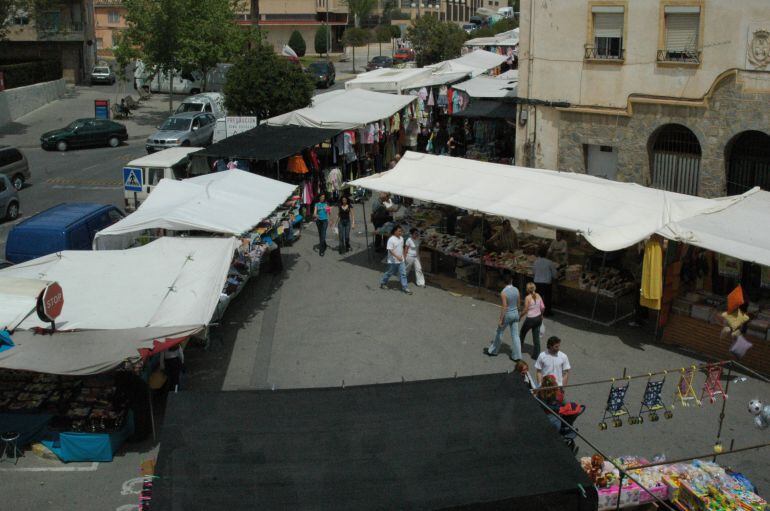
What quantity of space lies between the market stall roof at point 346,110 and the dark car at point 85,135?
12731 mm

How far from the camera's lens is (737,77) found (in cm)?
1992

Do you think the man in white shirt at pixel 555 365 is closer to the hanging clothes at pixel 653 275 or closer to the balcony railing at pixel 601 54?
the hanging clothes at pixel 653 275

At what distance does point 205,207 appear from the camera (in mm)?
16469

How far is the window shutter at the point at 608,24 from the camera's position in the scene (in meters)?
21.9

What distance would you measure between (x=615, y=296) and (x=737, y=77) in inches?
292

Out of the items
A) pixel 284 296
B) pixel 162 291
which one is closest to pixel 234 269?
pixel 284 296

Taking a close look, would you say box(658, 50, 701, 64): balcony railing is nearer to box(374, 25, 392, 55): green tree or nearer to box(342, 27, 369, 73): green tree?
box(342, 27, 369, 73): green tree

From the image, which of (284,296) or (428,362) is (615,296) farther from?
(284,296)

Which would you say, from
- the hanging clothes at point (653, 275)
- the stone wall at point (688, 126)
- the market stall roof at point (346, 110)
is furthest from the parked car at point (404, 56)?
the hanging clothes at point (653, 275)

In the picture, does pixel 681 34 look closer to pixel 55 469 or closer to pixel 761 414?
pixel 761 414

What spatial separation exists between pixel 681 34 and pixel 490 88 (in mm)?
9826

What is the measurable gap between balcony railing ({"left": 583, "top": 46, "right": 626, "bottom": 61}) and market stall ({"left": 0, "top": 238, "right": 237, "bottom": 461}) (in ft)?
43.9

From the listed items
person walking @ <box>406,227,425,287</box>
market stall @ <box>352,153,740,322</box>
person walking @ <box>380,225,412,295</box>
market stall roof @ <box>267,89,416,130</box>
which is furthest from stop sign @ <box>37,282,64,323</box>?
market stall roof @ <box>267,89,416,130</box>

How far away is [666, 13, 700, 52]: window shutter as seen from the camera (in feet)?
67.8
